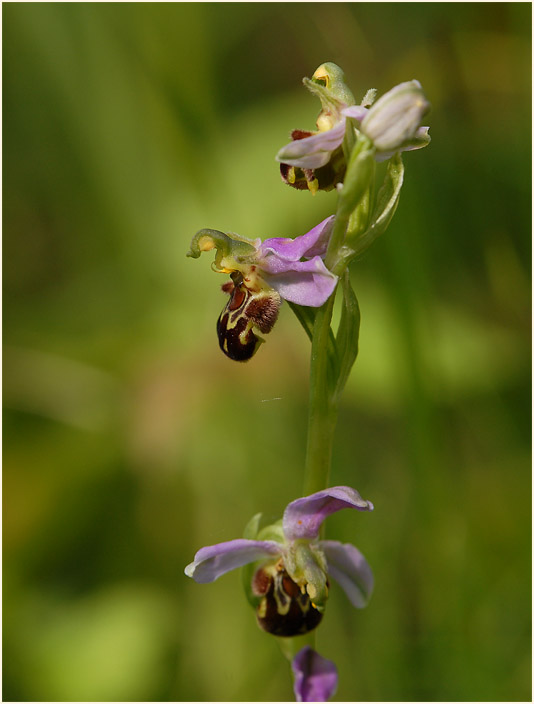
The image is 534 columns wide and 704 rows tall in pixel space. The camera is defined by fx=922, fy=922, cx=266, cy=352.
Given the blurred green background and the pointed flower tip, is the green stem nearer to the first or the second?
the pointed flower tip

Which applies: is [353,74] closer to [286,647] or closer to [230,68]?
[230,68]

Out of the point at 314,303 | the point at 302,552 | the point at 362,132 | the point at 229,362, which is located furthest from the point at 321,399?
the point at 229,362

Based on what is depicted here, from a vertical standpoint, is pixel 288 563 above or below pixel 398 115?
below

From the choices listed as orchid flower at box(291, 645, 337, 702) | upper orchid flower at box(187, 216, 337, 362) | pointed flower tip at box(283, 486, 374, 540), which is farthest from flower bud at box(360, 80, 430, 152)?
orchid flower at box(291, 645, 337, 702)

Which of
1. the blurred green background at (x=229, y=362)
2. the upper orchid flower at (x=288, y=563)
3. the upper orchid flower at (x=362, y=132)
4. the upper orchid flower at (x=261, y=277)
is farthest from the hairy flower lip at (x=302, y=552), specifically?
the blurred green background at (x=229, y=362)

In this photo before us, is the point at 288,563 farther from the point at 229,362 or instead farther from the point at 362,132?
the point at 229,362

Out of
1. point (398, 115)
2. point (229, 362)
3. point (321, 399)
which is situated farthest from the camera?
point (229, 362)
